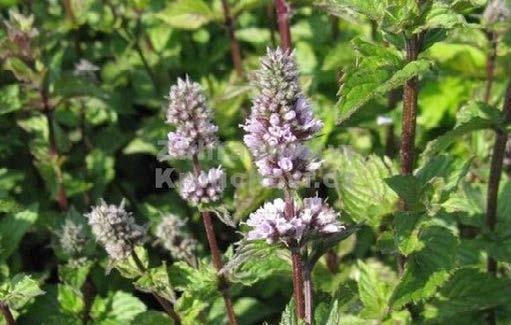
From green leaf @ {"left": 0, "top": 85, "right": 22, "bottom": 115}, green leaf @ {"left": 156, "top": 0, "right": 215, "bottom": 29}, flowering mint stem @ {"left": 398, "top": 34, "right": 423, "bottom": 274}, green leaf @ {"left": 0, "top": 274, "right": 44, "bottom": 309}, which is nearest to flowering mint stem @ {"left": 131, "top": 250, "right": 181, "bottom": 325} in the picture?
green leaf @ {"left": 0, "top": 274, "right": 44, "bottom": 309}

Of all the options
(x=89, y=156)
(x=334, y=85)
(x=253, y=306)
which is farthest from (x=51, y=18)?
(x=253, y=306)

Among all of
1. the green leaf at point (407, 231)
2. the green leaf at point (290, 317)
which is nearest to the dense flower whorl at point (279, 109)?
the green leaf at point (407, 231)

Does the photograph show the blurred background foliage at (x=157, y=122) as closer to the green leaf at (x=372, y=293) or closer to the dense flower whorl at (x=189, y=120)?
the green leaf at (x=372, y=293)

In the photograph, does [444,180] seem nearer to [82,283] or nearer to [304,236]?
[304,236]

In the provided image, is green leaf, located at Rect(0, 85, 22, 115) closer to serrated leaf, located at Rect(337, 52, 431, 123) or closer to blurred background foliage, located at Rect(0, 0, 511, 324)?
blurred background foliage, located at Rect(0, 0, 511, 324)

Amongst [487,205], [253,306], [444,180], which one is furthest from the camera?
[253,306]

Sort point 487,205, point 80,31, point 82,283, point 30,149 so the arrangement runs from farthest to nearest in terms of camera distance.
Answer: point 80,31 → point 30,149 → point 82,283 → point 487,205
